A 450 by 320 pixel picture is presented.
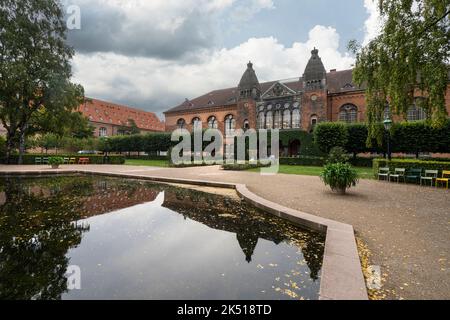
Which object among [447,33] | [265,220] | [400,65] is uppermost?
[447,33]

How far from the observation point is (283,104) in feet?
135

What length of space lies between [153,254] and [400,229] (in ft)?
16.6

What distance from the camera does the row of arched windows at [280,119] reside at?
131ft

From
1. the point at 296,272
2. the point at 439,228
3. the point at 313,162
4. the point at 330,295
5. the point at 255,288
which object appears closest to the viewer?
the point at 330,295

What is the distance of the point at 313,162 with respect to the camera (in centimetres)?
2669

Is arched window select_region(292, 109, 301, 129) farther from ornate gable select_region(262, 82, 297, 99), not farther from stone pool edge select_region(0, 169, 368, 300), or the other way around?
stone pool edge select_region(0, 169, 368, 300)

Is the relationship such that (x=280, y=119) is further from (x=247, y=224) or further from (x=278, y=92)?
(x=247, y=224)

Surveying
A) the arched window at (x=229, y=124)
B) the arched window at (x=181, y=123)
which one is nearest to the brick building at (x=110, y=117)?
the arched window at (x=181, y=123)

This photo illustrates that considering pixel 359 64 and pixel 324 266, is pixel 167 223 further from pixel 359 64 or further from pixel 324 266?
pixel 359 64

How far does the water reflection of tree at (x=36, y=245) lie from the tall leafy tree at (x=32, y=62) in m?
21.2

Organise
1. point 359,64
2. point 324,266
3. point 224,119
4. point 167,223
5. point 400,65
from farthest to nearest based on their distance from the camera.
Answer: point 224,119, point 359,64, point 400,65, point 167,223, point 324,266

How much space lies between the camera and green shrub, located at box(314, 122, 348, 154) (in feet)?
86.0
